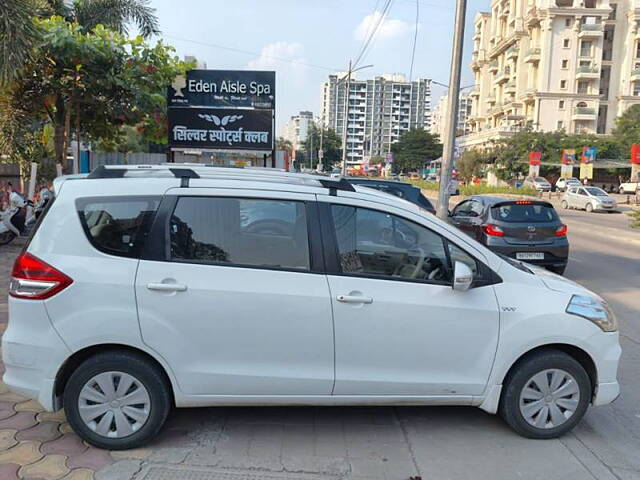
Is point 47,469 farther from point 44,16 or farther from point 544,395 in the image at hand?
point 44,16

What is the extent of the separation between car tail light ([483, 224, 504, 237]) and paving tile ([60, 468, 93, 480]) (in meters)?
8.05

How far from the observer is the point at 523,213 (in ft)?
32.8

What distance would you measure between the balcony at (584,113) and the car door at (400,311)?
3179 inches

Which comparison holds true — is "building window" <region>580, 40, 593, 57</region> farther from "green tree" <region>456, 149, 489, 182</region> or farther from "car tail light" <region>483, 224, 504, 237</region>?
"car tail light" <region>483, 224, 504, 237</region>

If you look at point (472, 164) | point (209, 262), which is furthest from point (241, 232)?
point (472, 164)

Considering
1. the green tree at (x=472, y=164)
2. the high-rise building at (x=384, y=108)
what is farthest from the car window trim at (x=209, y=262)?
the high-rise building at (x=384, y=108)

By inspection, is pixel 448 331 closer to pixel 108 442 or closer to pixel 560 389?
pixel 560 389

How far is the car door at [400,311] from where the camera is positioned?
3582 mm

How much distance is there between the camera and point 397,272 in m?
Answer: 3.73

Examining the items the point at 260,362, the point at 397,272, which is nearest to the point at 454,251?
the point at 397,272

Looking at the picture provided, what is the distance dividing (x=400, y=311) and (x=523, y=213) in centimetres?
723

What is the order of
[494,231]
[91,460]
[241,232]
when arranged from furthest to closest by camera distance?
[494,231]
[241,232]
[91,460]

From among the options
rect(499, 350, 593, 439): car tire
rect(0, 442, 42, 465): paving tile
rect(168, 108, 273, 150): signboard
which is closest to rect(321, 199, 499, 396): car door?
rect(499, 350, 593, 439): car tire

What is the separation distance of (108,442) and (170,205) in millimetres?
1599
